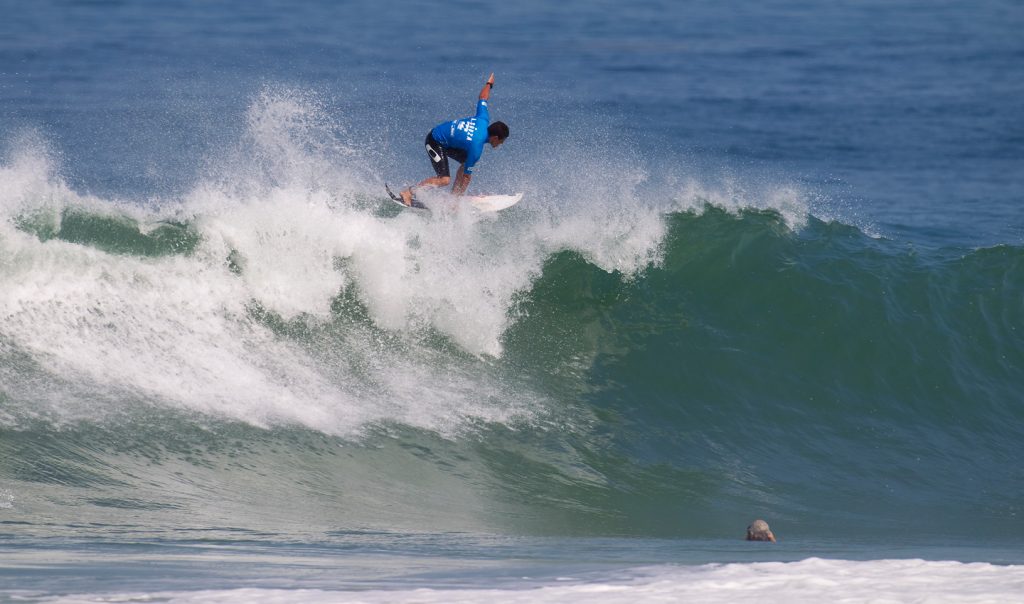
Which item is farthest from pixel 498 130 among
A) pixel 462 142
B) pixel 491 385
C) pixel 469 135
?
pixel 491 385

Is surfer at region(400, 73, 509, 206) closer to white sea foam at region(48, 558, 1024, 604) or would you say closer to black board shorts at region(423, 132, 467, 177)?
black board shorts at region(423, 132, 467, 177)

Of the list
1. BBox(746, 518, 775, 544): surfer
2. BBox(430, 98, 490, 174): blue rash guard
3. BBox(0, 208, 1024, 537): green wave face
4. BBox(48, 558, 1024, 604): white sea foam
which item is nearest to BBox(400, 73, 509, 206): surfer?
BBox(430, 98, 490, 174): blue rash guard

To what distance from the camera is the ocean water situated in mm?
6078

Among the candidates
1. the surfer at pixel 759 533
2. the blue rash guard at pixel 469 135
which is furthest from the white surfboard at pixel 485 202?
the surfer at pixel 759 533

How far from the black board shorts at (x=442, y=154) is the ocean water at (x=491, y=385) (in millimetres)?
429

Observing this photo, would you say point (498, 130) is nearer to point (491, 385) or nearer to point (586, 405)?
point (491, 385)

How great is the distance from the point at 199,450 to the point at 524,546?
2.83m

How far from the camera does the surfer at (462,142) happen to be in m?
11.4

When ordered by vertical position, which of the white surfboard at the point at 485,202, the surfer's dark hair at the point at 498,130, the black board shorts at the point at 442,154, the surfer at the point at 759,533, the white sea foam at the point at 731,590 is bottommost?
the surfer at the point at 759,533

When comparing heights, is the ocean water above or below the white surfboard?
below

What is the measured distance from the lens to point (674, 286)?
12672 mm

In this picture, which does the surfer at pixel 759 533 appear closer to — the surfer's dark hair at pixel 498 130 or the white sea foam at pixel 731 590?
the white sea foam at pixel 731 590

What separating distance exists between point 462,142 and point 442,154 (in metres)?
0.37

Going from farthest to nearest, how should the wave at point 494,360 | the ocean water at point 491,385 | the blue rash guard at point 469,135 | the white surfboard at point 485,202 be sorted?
the white surfboard at point 485,202
the blue rash guard at point 469,135
the wave at point 494,360
the ocean water at point 491,385
